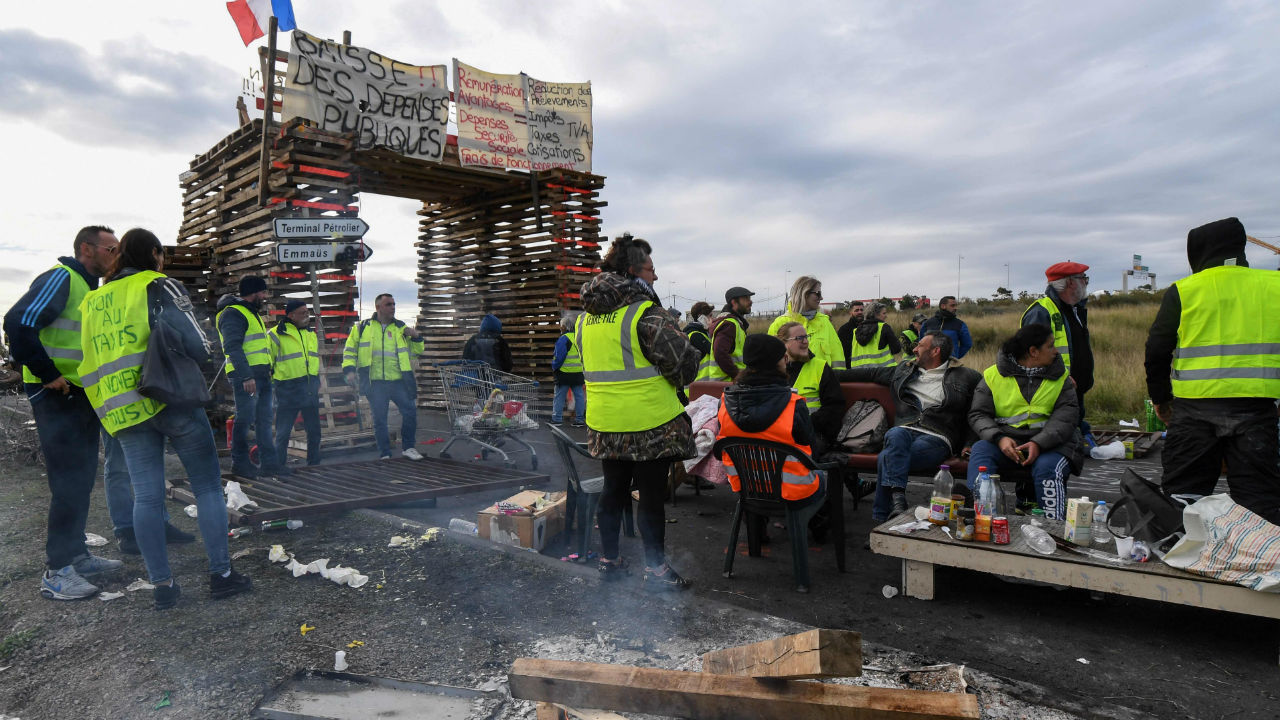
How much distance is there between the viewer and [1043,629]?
3.56m

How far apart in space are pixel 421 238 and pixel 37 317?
10.9m

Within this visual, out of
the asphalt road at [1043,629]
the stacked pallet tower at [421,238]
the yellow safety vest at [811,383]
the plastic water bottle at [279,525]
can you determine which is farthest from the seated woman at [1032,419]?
the stacked pallet tower at [421,238]

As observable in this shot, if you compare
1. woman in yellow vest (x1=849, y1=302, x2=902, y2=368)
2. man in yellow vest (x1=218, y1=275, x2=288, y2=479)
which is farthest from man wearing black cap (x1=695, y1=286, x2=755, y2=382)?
man in yellow vest (x1=218, y1=275, x2=288, y2=479)

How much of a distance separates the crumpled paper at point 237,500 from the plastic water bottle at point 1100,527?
579 centimetres

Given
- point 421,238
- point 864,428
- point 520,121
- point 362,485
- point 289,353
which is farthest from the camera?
point 421,238

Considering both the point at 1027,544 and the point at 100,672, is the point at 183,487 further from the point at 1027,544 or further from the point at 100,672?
the point at 1027,544

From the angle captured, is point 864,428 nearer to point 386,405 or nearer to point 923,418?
point 923,418

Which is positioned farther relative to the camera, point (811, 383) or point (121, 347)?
point (811, 383)

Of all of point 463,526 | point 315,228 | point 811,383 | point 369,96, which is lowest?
point 463,526

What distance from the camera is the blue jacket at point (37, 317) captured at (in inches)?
158

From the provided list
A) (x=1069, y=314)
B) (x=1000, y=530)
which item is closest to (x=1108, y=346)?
(x=1069, y=314)

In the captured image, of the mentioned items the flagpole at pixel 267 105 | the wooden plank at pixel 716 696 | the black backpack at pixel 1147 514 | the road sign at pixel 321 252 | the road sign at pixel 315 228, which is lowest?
the wooden plank at pixel 716 696

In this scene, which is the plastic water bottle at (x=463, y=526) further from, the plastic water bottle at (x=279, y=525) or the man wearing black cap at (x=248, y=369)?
the man wearing black cap at (x=248, y=369)

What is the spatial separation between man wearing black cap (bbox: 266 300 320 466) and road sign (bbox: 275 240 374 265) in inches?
62.6
